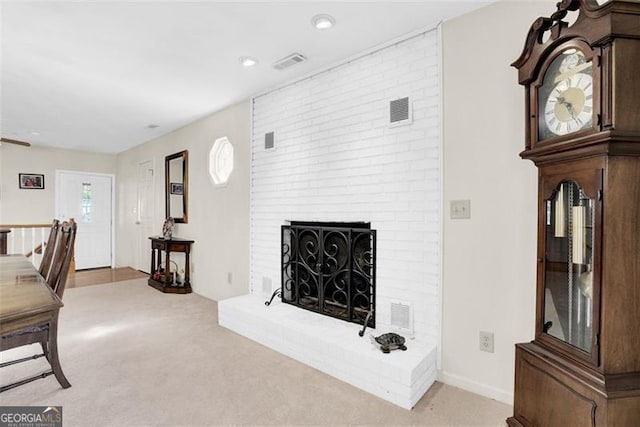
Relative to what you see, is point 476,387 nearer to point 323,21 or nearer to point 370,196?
point 370,196

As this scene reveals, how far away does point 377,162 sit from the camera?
254 centimetres

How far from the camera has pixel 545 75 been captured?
4.79 ft

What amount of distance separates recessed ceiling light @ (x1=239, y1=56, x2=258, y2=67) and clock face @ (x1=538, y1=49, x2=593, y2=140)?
7.05 ft

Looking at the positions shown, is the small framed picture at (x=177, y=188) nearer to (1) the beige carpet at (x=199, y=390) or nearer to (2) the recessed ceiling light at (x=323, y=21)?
(1) the beige carpet at (x=199, y=390)

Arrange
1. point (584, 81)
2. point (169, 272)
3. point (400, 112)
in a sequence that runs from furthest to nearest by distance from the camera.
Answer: point (169, 272) → point (400, 112) → point (584, 81)

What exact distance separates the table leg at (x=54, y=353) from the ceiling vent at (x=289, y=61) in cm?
244

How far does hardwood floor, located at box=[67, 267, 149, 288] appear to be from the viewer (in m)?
5.29

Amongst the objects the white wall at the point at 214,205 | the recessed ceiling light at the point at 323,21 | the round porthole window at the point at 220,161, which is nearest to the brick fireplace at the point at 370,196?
the recessed ceiling light at the point at 323,21

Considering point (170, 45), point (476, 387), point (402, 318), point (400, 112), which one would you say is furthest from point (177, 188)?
point (476, 387)

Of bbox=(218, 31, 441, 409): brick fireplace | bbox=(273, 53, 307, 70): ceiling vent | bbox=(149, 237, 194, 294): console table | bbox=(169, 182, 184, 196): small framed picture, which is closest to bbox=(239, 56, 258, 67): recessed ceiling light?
bbox=(273, 53, 307, 70): ceiling vent

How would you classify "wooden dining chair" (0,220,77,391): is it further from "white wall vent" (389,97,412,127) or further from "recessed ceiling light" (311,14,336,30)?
"white wall vent" (389,97,412,127)

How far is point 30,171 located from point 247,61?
5859 millimetres

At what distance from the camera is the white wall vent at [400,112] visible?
7.72 feet

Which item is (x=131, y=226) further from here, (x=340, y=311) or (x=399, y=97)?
(x=399, y=97)
